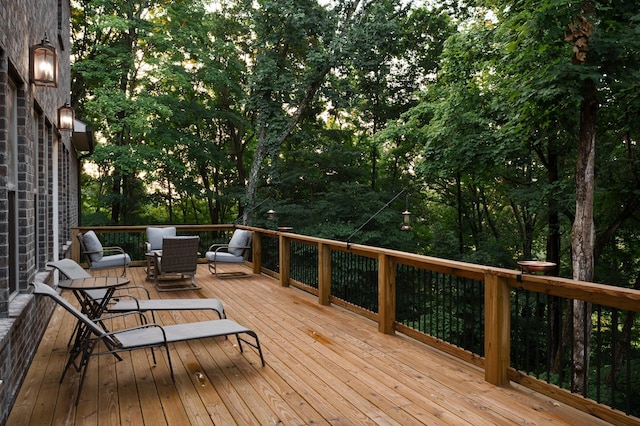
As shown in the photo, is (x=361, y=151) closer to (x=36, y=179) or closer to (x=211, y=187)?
(x=211, y=187)

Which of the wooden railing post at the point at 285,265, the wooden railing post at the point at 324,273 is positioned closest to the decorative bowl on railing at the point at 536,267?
the wooden railing post at the point at 324,273

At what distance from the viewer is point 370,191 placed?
555 inches

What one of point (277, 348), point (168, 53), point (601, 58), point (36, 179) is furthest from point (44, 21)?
point (168, 53)

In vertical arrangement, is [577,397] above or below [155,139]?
below

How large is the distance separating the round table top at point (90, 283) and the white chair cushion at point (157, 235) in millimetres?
4416

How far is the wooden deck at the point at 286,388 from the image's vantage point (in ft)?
9.10

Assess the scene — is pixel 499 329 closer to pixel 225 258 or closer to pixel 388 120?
pixel 225 258

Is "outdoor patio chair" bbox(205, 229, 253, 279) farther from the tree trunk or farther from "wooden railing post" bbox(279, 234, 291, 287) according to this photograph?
the tree trunk

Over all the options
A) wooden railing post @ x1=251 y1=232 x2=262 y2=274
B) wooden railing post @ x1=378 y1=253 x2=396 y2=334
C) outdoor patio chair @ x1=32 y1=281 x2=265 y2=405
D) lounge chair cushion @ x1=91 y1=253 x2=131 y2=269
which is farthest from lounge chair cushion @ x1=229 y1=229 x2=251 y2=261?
outdoor patio chair @ x1=32 y1=281 x2=265 y2=405

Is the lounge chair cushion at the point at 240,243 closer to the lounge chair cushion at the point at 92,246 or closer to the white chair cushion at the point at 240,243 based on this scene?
the white chair cushion at the point at 240,243

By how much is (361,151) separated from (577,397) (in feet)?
41.8

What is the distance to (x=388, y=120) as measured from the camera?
43.8 feet

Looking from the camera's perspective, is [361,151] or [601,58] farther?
[361,151]

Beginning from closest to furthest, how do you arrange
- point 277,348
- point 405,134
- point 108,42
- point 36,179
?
1. point 277,348
2. point 36,179
3. point 405,134
4. point 108,42
